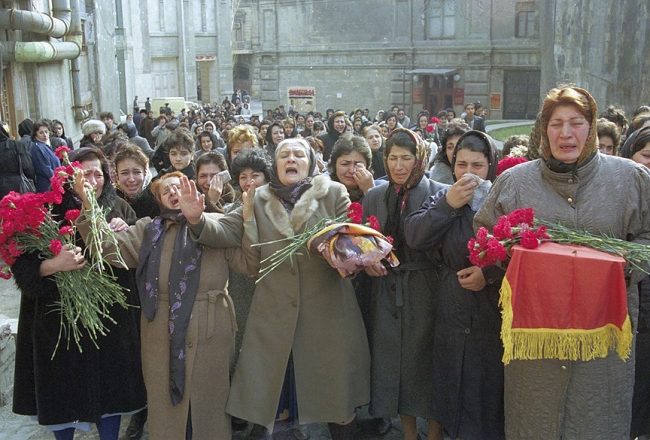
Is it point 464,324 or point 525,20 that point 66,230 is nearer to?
point 464,324

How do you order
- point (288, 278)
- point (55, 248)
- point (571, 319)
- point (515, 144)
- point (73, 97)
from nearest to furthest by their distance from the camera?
point (571, 319)
point (55, 248)
point (288, 278)
point (515, 144)
point (73, 97)

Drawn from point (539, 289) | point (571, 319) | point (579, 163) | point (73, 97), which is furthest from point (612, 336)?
point (73, 97)

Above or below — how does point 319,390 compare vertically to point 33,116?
below

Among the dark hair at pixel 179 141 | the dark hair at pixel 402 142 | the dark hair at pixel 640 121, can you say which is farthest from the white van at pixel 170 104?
the dark hair at pixel 402 142

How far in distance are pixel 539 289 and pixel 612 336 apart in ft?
1.29

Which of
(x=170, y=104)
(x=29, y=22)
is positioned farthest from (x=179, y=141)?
(x=170, y=104)

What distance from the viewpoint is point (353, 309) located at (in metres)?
4.12

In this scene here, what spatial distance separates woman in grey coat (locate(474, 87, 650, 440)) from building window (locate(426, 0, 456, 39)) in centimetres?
2777

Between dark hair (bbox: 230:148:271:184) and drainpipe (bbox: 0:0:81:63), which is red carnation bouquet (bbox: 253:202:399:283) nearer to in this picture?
dark hair (bbox: 230:148:271:184)

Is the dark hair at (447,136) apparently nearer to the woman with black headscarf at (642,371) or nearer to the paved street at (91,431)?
the woman with black headscarf at (642,371)

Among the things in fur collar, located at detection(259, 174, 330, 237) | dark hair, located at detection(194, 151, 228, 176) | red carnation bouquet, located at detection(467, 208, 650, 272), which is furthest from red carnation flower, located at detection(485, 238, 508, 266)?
dark hair, located at detection(194, 151, 228, 176)

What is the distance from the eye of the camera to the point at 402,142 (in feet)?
13.9

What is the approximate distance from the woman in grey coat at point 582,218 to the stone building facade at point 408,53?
21380 mm

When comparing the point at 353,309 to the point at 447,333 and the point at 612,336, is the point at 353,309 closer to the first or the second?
the point at 447,333
